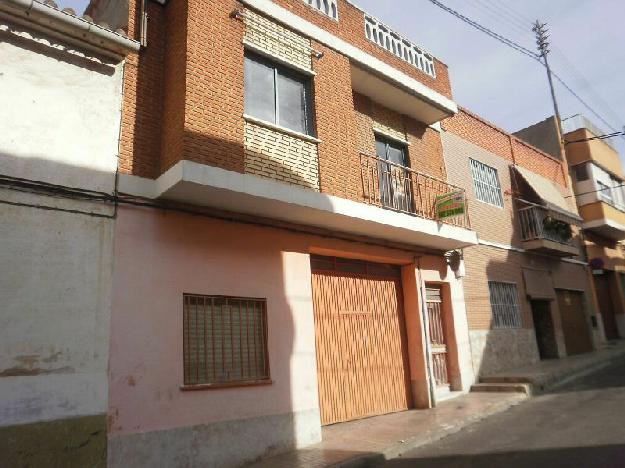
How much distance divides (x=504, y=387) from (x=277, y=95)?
7733 mm

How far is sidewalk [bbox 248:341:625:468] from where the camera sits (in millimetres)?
6395

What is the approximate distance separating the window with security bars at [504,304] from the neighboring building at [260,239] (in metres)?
3.29

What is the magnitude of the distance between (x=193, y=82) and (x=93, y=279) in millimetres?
2970

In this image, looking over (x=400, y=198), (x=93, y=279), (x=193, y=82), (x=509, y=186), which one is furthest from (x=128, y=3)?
(x=509, y=186)

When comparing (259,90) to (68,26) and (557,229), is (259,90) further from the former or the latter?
(557,229)

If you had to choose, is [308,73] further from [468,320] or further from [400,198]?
[468,320]

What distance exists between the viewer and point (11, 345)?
5117 millimetres

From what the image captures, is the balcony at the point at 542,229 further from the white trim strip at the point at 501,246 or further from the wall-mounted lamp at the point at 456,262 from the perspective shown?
the wall-mounted lamp at the point at 456,262

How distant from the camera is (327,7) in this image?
925 centimetres

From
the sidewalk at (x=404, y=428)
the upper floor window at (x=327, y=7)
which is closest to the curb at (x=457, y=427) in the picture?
the sidewalk at (x=404, y=428)

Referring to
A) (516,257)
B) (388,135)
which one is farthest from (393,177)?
(516,257)

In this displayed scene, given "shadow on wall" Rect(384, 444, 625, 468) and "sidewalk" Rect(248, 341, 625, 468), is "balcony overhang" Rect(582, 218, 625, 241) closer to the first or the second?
"sidewalk" Rect(248, 341, 625, 468)

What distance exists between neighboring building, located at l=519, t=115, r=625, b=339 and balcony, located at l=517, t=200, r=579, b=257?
150 inches

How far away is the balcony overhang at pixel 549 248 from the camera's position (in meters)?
14.7
